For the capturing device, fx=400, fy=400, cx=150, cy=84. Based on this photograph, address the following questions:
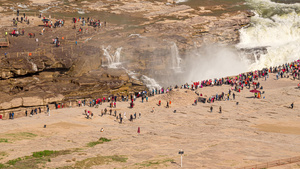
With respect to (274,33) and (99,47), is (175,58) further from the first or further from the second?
(274,33)

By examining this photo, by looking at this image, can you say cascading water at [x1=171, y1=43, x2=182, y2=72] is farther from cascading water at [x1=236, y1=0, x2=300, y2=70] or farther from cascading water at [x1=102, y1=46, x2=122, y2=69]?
cascading water at [x1=236, y1=0, x2=300, y2=70]

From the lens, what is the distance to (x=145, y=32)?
7138cm

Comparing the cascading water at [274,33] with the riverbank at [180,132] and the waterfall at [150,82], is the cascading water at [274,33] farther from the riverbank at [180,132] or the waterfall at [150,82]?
the waterfall at [150,82]

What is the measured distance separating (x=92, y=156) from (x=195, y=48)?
142 feet

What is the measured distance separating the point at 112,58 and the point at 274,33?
1366 inches

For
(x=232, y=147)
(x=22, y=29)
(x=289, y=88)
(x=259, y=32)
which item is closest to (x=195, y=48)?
(x=259, y=32)

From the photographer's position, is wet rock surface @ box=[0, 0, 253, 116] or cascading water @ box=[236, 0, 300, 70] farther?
cascading water @ box=[236, 0, 300, 70]

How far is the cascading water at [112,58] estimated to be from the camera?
63.1 metres

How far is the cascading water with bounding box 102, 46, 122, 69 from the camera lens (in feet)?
207

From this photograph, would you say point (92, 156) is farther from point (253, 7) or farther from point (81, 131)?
point (253, 7)

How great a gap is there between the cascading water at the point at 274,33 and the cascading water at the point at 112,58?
23855mm

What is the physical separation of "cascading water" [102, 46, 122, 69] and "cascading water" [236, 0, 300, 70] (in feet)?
78.3

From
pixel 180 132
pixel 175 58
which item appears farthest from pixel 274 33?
pixel 180 132

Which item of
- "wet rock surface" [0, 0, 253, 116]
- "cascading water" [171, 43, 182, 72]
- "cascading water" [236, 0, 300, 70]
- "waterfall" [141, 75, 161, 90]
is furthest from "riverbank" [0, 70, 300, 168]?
"cascading water" [236, 0, 300, 70]
